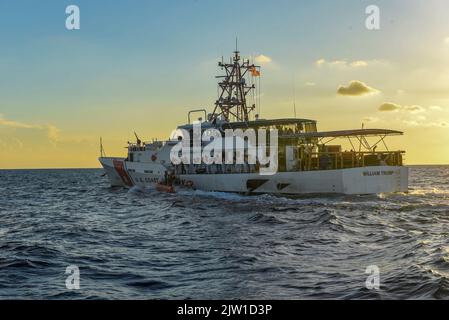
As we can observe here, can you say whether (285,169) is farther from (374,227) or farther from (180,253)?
(180,253)

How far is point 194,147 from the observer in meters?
50.9

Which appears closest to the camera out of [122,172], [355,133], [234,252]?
[234,252]

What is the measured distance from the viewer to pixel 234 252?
56.9ft

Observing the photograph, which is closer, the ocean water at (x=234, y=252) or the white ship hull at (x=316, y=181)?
the ocean water at (x=234, y=252)

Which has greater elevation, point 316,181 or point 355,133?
point 355,133

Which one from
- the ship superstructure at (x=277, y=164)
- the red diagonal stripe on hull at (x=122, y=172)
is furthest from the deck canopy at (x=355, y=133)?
the red diagonal stripe on hull at (x=122, y=172)

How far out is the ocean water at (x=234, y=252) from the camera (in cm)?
1237

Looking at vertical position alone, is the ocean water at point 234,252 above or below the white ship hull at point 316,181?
below

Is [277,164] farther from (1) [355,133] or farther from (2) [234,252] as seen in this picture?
(2) [234,252]

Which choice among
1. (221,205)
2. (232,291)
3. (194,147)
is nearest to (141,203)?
(221,205)

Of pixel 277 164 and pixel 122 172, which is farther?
pixel 122 172

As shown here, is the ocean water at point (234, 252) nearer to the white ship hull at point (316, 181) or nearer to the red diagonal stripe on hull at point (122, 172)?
the white ship hull at point (316, 181)

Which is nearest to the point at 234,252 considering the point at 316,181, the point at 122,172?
the point at 316,181
